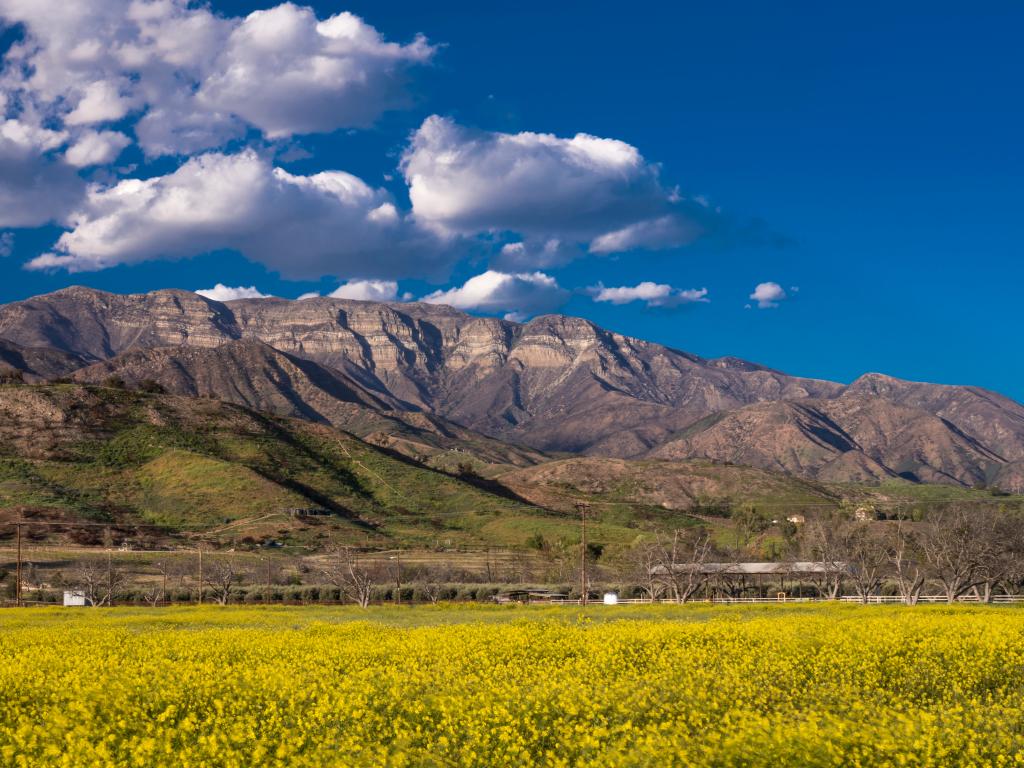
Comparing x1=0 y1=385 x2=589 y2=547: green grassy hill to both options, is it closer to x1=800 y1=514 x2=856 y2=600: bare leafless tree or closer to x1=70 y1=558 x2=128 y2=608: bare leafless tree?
x1=70 y1=558 x2=128 y2=608: bare leafless tree

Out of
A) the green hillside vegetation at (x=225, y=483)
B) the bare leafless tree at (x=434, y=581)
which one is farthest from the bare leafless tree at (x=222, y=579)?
the green hillside vegetation at (x=225, y=483)

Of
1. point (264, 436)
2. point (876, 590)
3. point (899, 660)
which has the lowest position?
point (876, 590)

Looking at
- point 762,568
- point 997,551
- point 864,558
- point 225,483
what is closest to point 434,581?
point 762,568

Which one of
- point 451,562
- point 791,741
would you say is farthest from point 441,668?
point 451,562

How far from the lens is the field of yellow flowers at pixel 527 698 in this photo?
11.3m

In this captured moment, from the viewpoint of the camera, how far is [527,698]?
1402 cm

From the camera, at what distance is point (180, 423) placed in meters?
169

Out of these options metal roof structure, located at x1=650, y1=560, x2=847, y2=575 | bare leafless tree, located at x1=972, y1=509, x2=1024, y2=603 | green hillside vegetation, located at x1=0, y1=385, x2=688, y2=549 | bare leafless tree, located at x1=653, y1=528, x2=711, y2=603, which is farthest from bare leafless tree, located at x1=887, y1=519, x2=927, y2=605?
green hillside vegetation, located at x1=0, y1=385, x2=688, y2=549

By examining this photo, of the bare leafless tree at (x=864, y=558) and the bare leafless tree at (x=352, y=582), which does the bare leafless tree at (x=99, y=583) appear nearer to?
the bare leafless tree at (x=352, y=582)

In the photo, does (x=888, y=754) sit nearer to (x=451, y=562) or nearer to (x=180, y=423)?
(x=451, y=562)

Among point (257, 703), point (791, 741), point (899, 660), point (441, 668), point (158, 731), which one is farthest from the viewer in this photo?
point (899, 660)

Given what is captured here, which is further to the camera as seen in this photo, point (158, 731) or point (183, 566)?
point (183, 566)

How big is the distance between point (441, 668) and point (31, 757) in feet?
29.8

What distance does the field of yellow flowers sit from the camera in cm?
1130
